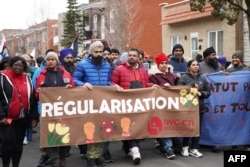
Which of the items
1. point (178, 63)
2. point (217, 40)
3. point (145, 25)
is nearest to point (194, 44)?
point (217, 40)

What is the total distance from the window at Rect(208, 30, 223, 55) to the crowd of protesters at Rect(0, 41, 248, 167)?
13510mm

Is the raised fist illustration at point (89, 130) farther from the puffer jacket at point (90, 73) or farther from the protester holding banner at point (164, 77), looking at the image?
the protester holding banner at point (164, 77)

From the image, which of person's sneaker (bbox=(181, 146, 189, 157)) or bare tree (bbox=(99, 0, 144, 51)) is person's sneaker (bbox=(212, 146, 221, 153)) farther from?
bare tree (bbox=(99, 0, 144, 51))

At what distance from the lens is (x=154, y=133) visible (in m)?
7.62

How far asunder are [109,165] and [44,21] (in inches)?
1739

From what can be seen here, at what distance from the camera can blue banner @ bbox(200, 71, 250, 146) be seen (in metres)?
8.23

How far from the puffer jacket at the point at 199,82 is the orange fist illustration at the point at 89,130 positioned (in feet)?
6.18

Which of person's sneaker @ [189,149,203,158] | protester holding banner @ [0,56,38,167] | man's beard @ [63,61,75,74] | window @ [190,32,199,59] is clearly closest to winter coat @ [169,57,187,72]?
person's sneaker @ [189,149,203,158]

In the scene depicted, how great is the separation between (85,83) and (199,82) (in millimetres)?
2104

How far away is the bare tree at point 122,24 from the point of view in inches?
1257

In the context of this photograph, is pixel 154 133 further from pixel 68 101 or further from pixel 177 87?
pixel 68 101

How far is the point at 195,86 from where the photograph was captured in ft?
25.5

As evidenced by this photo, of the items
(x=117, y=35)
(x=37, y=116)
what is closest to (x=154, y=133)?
(x=37, y=116)

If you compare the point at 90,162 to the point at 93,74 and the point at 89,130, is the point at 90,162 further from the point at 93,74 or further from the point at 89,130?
the point at 93,74
